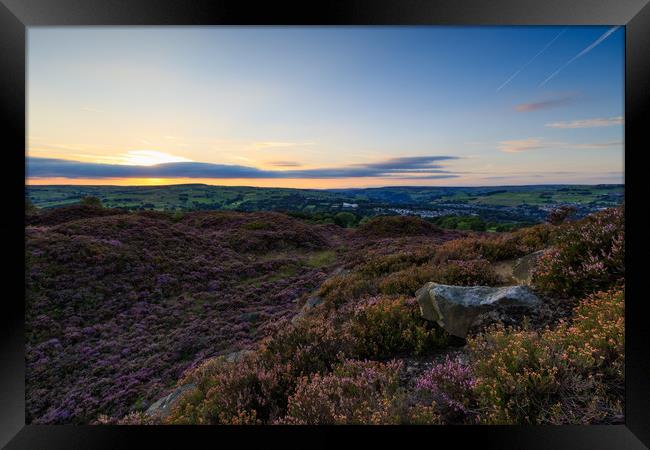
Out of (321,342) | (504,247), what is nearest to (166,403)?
(321,342)

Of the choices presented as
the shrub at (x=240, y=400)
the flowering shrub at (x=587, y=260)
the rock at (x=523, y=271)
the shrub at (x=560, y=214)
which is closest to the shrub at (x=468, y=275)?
the rock at (x=523, y=271)

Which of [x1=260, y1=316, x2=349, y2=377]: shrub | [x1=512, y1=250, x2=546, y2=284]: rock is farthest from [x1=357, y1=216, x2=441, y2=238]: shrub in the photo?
[x1=260, y1=316, x2=349, y2=377]: shrub

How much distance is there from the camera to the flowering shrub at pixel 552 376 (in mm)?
2518

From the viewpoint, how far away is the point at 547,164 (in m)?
7.32

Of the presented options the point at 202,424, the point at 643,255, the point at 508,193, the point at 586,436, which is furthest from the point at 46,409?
the point at 508,193

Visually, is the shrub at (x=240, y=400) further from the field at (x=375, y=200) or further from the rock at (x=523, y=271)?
the rock at (x=523, y=271)

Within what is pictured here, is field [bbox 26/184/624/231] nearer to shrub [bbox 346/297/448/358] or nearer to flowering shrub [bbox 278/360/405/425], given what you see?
shrub [bbox 346/297/448/358]

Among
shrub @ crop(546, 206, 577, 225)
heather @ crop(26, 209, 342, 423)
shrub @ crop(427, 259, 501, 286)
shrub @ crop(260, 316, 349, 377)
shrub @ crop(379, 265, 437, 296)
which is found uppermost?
shrub @ crop(546, 206, 577, 225)

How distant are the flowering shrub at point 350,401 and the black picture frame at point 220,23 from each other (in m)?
0.63

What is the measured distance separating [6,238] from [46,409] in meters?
4.14

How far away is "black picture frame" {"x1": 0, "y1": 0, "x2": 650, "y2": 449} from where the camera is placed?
3.27 meters

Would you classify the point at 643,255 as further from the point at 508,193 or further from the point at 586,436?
the point at 508,193

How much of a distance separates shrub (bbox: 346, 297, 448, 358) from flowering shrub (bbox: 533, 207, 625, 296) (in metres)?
1.88

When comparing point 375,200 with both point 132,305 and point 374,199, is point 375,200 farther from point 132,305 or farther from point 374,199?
point 132,305
